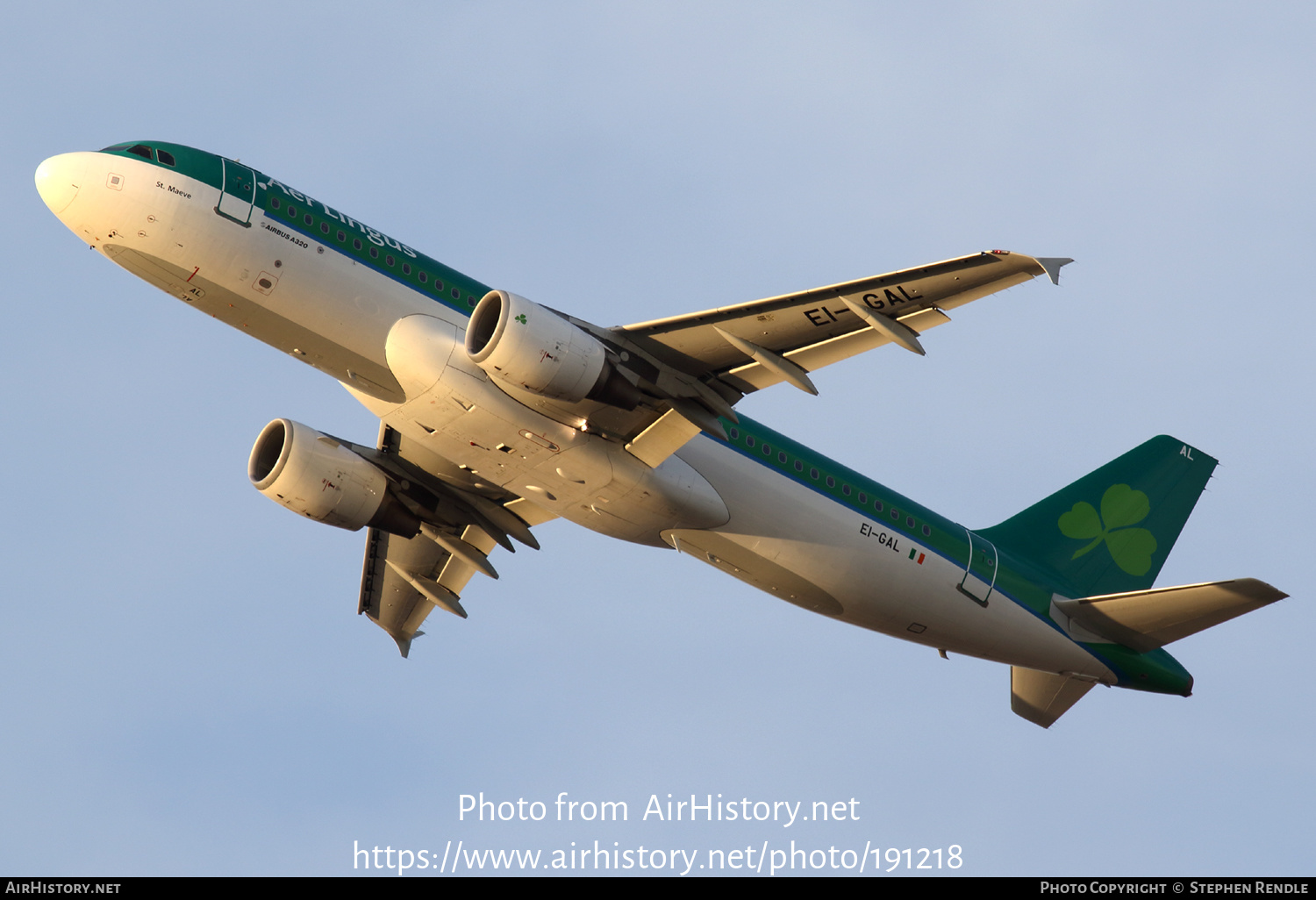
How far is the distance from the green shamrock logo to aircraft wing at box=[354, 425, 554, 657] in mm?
13820

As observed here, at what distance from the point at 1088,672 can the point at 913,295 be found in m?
13.5

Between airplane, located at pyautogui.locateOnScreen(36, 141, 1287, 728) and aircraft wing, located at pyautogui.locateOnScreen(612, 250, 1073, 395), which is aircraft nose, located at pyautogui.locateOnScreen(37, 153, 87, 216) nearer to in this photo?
airplane, located at pyautogui.locateOnScreen(36, 141, 1287, 728)

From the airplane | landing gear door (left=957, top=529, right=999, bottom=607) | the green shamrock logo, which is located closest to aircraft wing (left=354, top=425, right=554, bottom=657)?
the airplane

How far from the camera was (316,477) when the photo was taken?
33.2 meters

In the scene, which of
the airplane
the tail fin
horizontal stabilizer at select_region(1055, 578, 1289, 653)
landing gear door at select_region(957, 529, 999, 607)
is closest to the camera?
the airplane

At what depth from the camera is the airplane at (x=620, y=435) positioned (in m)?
27.9

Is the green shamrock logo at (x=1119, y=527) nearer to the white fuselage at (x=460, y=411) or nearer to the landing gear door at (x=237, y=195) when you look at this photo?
the white fuselage at (x=460, y=411)

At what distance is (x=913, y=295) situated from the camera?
26.5 meters

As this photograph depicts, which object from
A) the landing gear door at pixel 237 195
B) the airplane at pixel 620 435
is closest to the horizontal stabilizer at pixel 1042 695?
the airplane at pixel 620 435

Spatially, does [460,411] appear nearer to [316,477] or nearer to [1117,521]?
[316,477]

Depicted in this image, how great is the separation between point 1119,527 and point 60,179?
26.8 m

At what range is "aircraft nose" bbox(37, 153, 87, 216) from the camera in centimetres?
2788

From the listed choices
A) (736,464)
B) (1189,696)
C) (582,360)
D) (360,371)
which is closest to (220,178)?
(360,371)

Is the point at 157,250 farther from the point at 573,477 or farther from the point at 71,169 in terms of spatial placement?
the point at 573,477
